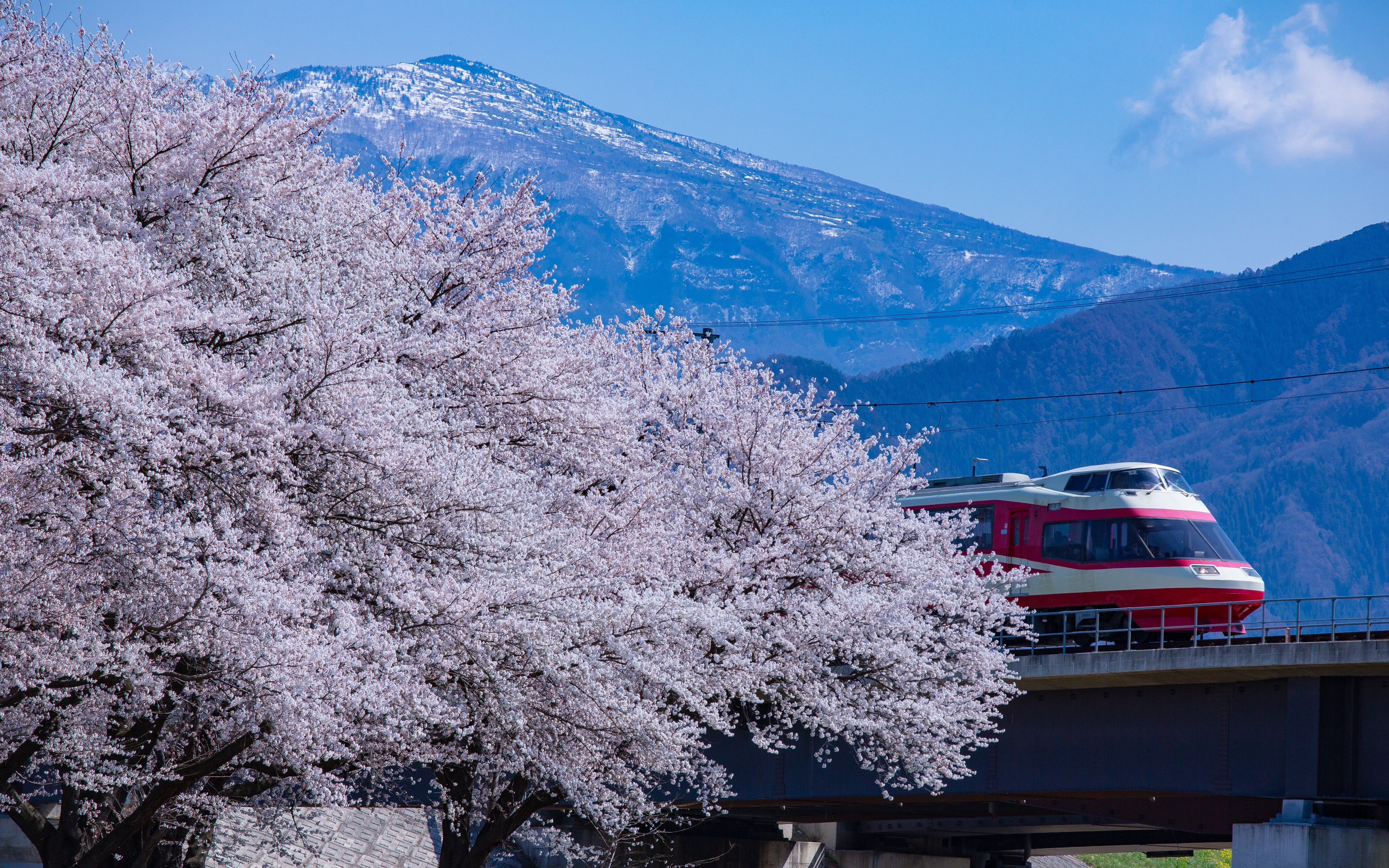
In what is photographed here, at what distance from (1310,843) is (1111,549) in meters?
8.70

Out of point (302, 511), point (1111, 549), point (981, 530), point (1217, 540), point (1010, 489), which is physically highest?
point (1010, 489)

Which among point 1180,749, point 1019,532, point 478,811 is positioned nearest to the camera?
point 478,811

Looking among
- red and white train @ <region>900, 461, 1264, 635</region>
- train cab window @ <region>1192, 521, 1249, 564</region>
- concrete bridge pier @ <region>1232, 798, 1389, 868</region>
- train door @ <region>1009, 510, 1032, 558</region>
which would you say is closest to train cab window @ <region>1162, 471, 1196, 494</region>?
red and white train @ <region>900, 461, 1264, 635</region>

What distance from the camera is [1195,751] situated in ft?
86.3

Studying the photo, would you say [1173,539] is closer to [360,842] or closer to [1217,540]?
[1217,540]

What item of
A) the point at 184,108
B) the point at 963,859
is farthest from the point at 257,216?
the point at 963,859

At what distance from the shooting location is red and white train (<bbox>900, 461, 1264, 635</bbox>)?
98.8 ft

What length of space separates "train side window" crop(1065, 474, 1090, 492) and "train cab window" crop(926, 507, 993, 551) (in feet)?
6.11

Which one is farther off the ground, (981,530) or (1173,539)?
(981,530)

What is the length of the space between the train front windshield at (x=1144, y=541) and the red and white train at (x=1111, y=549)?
2cm

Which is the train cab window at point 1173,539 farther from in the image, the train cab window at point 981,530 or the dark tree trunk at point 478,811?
the dark tree trunk at point 478,811

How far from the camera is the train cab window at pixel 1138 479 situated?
31312 mm

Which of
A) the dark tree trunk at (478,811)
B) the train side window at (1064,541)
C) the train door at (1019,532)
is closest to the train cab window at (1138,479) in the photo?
the train side window at (1064,541)

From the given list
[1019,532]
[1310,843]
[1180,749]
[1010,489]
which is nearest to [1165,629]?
[1180,749]
